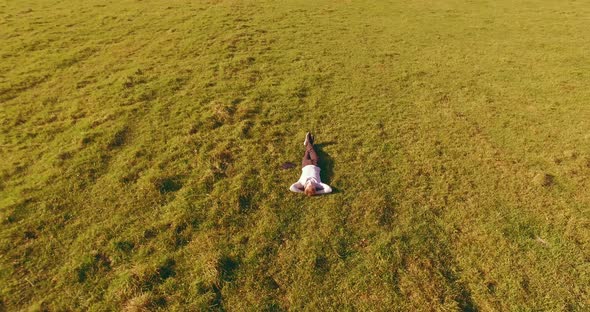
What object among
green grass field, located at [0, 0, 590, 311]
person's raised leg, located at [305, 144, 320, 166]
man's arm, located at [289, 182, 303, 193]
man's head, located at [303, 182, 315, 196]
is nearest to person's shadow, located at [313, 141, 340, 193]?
green grass field, located at [0, 0, 590, 311]

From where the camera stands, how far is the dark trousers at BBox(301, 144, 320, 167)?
28.7 ft

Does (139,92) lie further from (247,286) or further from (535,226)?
(535,226)

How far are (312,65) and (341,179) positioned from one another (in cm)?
719

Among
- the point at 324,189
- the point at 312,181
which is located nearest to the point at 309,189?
the point at 312,181

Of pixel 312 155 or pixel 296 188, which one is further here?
pixel 312 155

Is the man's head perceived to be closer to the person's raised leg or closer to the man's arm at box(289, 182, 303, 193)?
the man's arm at box(289, 182, 303, 193)

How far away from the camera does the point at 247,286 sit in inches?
242

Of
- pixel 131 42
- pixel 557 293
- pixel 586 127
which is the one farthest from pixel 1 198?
pixel 586 127

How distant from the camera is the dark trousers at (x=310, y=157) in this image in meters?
8.76

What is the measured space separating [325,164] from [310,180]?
1150mm

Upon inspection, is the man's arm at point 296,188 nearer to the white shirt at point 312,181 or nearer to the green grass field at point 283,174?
the white shirt at point 312,181

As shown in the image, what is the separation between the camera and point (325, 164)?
9.02m

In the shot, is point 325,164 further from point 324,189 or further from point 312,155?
point 324,189

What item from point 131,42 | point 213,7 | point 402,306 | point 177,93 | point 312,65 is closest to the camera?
point 402,306
